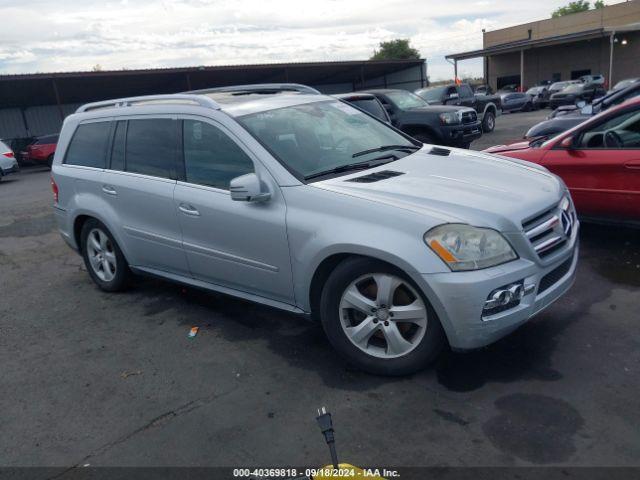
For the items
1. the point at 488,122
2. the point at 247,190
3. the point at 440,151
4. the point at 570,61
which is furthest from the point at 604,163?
the point at 570,61

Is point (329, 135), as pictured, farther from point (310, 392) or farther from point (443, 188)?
point (310, 392)

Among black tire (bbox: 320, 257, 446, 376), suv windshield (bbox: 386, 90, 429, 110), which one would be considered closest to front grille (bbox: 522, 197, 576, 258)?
black tire (bbox: 320, 257, 446, 376)

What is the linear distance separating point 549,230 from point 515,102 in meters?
30.4

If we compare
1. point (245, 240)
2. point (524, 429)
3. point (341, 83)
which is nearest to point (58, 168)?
point (245, 240)

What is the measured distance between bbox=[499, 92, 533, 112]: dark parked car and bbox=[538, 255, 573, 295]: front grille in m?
29.8

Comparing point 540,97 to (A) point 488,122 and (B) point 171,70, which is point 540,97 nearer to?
(A) point 488,122

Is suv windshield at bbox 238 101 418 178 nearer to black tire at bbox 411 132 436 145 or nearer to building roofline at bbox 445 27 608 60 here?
black tire at bbox 411 132 436 145

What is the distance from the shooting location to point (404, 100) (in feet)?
46.9

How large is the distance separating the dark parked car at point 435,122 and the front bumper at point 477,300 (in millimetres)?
9760

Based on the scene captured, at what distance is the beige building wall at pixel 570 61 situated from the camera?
1708 inches

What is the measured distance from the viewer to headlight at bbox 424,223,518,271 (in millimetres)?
3225

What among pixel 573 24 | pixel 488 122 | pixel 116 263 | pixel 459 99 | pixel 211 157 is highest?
pixel 573 24

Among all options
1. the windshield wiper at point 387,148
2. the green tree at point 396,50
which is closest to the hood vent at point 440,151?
the windshield wiper at point 387,148

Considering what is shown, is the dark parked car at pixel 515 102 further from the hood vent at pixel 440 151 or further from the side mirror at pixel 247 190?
the side mirror at pixel 247 190
